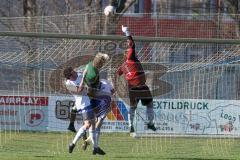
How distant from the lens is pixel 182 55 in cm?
2264

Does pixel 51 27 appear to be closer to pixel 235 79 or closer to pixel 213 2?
pixel 235 79

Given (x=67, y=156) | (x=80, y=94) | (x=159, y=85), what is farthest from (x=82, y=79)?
(x=159, y=85)

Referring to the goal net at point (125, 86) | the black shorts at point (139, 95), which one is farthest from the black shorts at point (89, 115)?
the goal net at point (125, 86)

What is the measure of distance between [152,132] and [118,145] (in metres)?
0.85

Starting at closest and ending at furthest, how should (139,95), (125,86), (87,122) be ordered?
(87,122)
(139,95)
(125,86)

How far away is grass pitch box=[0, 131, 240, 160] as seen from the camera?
625 inches

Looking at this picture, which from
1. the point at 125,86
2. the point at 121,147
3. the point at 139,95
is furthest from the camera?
the point at 125,86

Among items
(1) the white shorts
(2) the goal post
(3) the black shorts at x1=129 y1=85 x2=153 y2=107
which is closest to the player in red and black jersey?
(3) the black shorts at x1=129 y1=85 x2=153 y2=107

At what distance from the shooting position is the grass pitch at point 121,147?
52.1 feet

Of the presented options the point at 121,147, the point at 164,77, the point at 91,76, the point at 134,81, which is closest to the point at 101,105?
the point at 91,76

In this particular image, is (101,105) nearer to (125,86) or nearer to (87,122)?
(87,122)

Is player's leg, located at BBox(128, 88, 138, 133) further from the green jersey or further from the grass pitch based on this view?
the green jersey

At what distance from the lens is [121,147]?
1852 centimetres

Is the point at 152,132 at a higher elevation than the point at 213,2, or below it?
below
